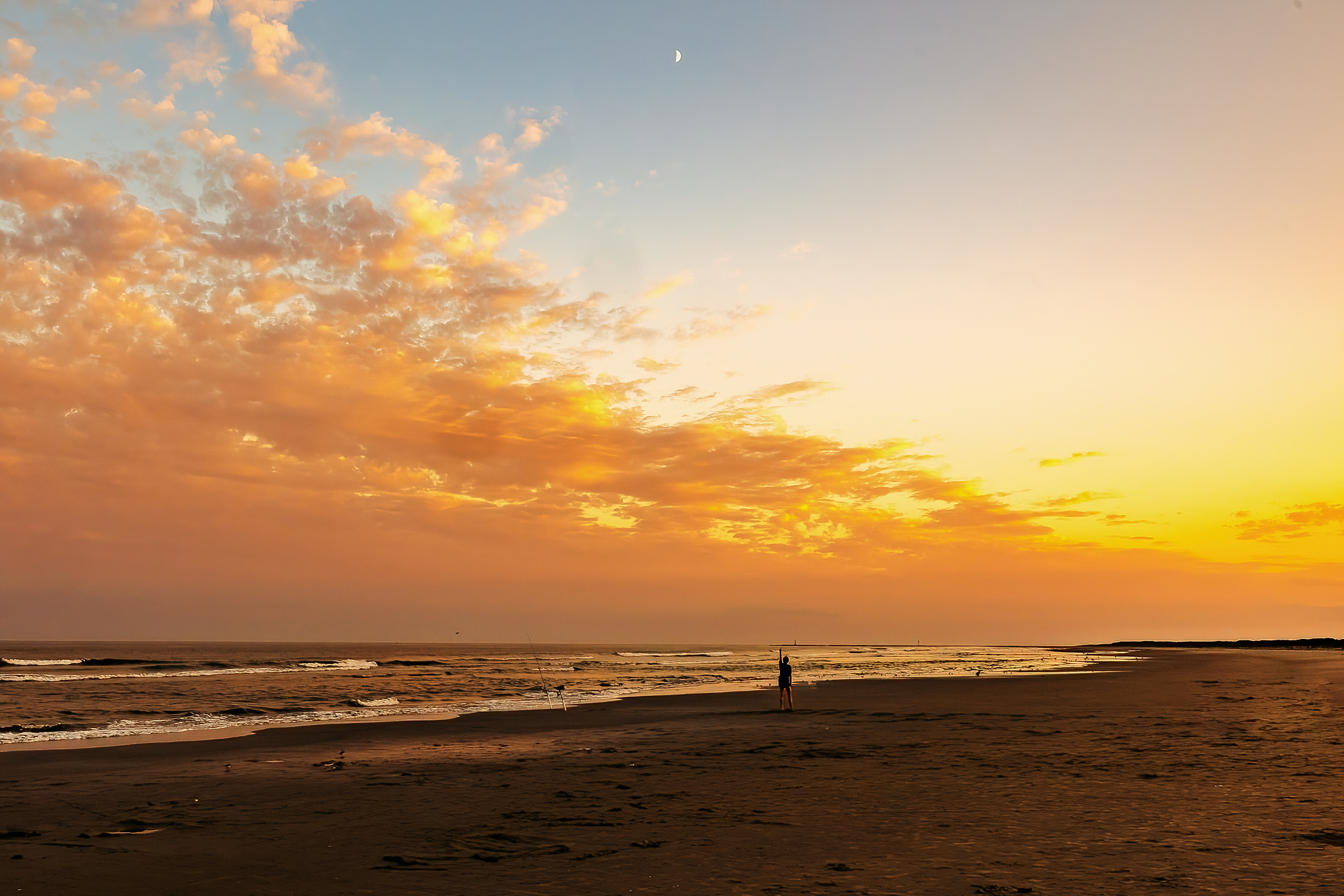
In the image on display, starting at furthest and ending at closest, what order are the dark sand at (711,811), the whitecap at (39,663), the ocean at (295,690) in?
the whitecap at (39,663) → the ocean at (295,690) → the dark sand at (711,811)

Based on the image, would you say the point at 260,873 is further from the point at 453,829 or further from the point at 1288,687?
the point at 1288,687

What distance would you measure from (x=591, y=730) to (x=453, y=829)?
14.2 metres

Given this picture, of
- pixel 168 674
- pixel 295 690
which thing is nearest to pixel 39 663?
pixel 168 674

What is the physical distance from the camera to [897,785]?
13.6 m

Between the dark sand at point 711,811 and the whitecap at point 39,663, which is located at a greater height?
the dark sand at point 711,811

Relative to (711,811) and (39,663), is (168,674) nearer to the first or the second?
(39,663)

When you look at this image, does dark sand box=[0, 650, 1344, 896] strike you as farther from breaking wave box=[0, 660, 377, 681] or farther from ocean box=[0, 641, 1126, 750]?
breaking wave box=[0, 660, 377, 681]

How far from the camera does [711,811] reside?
1190cm

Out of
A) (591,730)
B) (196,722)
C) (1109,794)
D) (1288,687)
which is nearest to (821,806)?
(1109,794)

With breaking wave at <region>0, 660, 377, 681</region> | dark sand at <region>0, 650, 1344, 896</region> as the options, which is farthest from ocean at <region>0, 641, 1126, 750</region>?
dark sand at <region>0, 650, 1344, 896</region>

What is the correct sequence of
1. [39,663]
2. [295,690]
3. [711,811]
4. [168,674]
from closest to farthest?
[711,811]
[295,690]
[168,674]
[39,663]

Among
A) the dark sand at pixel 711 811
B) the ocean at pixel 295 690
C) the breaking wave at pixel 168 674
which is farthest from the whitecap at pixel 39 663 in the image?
the dark sand at pixel 711 811

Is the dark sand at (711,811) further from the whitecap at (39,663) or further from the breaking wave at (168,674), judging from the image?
the whitecap at (39,663)

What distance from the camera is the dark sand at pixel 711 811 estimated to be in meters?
8.50
